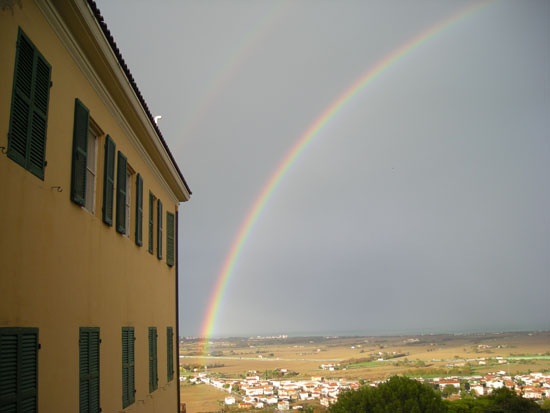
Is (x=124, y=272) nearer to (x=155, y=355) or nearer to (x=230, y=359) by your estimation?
(x=155, y=355)

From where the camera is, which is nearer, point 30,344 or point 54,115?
point 30,344

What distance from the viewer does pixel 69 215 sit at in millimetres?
5105

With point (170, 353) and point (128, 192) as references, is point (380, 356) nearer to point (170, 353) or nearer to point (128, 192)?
point (170, 353)

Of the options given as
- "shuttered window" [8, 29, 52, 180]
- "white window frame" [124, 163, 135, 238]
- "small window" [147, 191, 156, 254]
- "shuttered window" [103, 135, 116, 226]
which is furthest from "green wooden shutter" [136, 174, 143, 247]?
"shuttered window" [8, 29, 52, 180]

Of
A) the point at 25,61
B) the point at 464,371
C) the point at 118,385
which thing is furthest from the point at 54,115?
the point at 464,371

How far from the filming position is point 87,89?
5.91 metres

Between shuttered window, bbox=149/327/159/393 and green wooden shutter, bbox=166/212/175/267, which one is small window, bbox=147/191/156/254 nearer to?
shuttered window, bbox=149/327/159/393

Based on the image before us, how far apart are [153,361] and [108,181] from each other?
15.6 feet

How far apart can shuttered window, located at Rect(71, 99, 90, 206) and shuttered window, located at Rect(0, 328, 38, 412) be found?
1608 millimetres

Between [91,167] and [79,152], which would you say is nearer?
[79,152]

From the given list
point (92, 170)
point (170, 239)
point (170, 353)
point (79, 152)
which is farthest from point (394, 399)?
point (79, 152)

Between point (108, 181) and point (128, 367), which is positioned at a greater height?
point (108, 181)

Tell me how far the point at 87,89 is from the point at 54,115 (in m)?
1.21

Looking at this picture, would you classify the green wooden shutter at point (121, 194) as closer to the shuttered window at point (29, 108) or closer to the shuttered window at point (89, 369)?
the shuttered window at point (89, 369)
